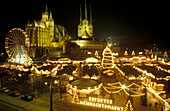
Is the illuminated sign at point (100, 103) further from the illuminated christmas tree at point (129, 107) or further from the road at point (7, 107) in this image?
the road at point (7, 107)

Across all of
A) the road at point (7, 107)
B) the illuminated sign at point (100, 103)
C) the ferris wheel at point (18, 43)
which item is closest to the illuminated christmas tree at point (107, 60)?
the illuminated sign at point (100, 103)

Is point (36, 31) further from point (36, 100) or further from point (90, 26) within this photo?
point (36, 100)

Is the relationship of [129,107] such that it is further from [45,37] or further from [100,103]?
[45,37]

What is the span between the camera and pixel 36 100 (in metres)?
13.2

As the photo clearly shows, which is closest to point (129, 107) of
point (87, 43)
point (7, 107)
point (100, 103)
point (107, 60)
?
point (100, 103)

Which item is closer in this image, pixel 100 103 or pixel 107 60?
pixel 100 103

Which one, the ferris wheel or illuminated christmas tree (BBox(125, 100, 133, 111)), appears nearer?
illuminated christmas tree (BBox(125, 100, 133, 111))

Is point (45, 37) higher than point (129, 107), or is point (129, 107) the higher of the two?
point (45, 37)

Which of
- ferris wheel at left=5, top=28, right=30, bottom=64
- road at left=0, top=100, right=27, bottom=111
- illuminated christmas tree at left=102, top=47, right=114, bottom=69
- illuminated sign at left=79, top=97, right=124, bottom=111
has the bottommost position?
road at left=0, top=100, right=27, bottom=111

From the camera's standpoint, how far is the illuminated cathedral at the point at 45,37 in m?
52.5

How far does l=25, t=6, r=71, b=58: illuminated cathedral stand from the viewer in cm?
5246

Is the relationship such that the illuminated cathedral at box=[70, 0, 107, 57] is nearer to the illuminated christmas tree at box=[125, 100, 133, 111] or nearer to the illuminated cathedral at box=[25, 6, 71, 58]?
the illuminated cathedral at box=[25, 6, 71, 58]

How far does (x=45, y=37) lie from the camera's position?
60.0m

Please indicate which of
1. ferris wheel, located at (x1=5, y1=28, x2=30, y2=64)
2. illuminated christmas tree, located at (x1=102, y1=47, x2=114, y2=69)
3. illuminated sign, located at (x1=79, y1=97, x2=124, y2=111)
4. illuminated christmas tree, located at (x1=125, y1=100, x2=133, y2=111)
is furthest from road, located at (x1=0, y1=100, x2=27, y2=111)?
ferris wheel, located at (x1=5, y1=28, x2=30, y2=64)
